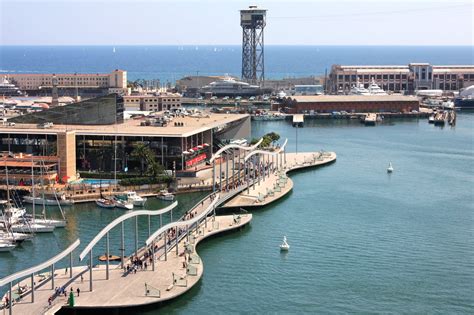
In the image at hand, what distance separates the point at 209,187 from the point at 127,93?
31.7 metres

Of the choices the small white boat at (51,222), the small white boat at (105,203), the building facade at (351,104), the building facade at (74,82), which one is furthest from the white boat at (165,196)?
the building facade at (74,82)

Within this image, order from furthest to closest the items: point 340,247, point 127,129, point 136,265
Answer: point 127,129, point 340,247, point 136,265

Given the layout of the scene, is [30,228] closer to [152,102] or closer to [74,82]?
[152,102]

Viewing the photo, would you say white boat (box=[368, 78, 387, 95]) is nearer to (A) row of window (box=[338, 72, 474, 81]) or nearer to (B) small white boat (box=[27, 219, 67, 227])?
(A) row of window (box=[338, 72, 474, 81])

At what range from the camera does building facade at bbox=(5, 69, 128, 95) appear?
219 feet

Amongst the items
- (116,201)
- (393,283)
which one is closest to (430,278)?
(393,283)

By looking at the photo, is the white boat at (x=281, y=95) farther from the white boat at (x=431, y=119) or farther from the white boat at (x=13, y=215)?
the white boat at (x=13, y=215)

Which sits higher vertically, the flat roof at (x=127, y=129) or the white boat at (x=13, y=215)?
the flat roof at (x=127, y=129)

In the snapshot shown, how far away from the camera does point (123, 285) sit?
66.1 feet

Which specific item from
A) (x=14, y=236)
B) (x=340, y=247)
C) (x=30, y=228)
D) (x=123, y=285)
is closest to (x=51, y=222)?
(x=30, y=228)

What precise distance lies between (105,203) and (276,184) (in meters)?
6.86

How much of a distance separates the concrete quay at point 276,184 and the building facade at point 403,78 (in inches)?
1444

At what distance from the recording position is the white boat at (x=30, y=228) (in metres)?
25.5

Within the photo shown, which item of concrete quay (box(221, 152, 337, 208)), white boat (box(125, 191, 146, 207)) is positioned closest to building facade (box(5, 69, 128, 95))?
concrete quay (box(221, 152, 337, 208))
